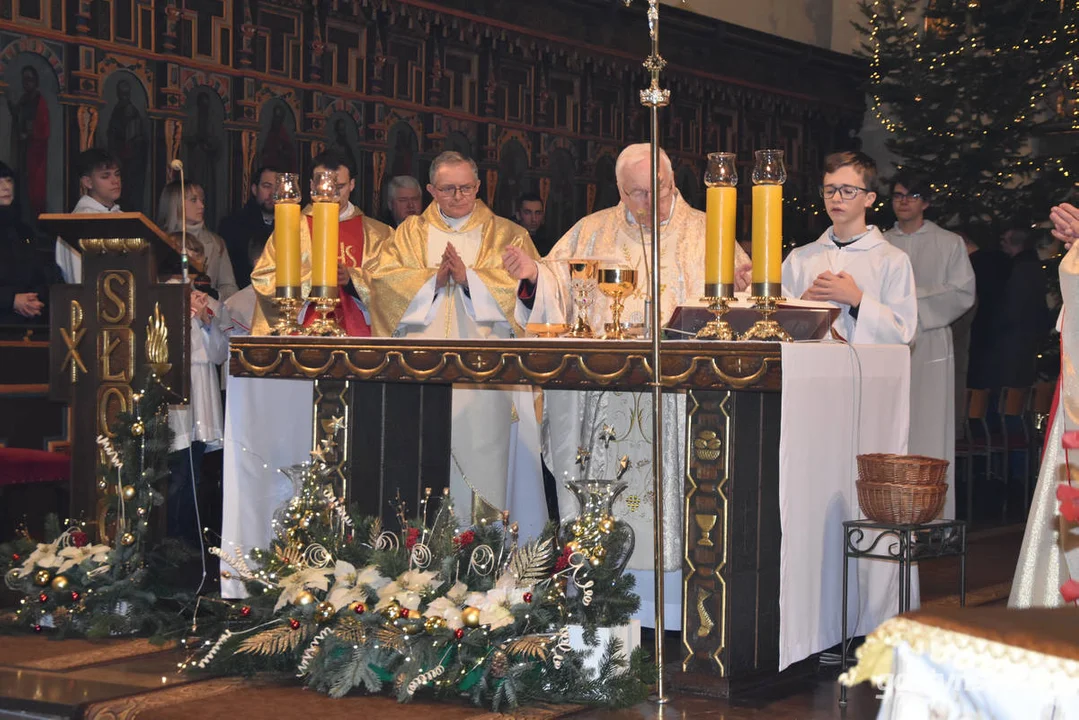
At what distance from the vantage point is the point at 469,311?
19.9ft

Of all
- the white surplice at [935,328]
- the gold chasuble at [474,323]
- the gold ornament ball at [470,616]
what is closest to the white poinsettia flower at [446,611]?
the gold ornament ball at [470,616]

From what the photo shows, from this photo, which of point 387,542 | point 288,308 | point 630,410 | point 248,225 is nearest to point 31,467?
point 288,308

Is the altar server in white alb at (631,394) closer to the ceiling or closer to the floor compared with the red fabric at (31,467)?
closer to the ceiling

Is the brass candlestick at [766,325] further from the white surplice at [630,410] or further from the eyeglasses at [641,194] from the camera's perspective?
the eyeglasses at [641,194]

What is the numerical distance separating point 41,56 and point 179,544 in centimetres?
371

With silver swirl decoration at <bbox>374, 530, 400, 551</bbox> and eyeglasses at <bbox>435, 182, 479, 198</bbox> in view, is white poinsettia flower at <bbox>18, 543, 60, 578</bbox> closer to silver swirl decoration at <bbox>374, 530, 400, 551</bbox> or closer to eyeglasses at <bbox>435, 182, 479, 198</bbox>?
silver swirl decoration at <bbox>374, 530, 400, 551</bbox>

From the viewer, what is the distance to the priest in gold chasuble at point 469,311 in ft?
19.5

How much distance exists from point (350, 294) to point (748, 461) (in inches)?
95.6

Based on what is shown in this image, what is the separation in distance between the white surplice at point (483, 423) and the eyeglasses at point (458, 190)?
22cm

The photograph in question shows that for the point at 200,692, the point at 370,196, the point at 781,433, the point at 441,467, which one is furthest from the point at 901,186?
the point at 200,692

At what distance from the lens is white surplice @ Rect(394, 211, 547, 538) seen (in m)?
5.96

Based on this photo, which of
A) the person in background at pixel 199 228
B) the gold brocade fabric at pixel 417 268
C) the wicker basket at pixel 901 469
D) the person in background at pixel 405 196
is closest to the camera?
the wicker basket at pixel 901 469

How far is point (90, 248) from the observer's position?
18.4 feet

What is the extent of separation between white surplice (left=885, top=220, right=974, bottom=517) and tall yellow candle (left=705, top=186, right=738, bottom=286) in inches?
128
